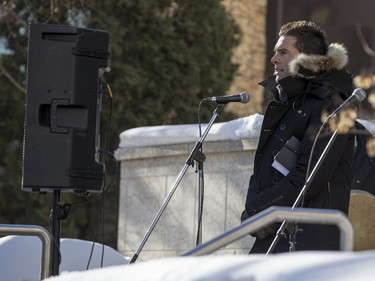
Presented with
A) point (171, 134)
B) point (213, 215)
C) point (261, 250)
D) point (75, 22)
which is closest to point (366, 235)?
point (261, 250)

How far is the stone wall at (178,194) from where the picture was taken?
960cm

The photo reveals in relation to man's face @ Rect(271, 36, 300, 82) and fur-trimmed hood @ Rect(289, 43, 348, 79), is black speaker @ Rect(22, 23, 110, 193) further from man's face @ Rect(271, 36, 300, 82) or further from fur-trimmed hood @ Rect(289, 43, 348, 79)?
fur-trimmed hood @ Rect(289, 43, 348, 79)

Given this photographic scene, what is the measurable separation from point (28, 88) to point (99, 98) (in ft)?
1.47

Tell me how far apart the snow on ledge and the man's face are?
3.01 meters

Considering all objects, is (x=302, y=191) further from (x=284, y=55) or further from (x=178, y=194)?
(x=178, y=194)

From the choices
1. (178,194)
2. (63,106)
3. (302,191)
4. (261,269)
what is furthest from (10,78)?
(261,269)

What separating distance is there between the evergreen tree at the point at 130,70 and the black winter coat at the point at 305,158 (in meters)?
7.04

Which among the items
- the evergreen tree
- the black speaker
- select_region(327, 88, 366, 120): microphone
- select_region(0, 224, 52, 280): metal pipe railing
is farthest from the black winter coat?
the evergreen tree

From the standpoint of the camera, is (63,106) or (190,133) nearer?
(63,106)

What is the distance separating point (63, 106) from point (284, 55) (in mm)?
1727

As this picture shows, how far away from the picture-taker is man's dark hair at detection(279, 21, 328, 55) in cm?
641

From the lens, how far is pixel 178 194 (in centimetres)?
1013

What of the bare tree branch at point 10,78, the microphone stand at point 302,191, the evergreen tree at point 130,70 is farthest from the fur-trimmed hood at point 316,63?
the evergreen tree at point 130,70

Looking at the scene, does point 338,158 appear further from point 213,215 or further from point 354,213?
point 213,215
